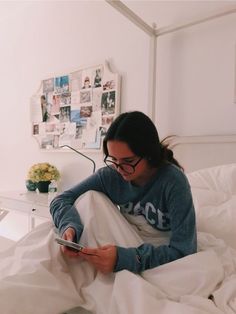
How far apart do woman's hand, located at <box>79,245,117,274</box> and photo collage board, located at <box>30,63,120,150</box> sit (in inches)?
53.0

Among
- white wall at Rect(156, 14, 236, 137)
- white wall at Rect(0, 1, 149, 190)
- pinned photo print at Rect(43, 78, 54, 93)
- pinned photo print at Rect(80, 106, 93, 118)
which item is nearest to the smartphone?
white wall at Rect(156, 14, 236, 137)

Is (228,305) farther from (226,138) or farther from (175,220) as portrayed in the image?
(226,138)

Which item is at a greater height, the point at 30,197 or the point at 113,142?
the point at 113,142

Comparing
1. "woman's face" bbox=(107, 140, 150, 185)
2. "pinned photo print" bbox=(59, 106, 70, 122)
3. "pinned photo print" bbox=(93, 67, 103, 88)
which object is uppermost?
Result: "pinned photo print" bbox=(93, 67, 103, 88)

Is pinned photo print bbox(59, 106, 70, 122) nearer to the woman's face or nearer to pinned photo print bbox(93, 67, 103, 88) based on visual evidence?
pinned photo print bbox(93, 67, 103, 88)

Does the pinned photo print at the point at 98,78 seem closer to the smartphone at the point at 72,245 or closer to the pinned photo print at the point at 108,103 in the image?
the pinned photo print at the point at 108,103

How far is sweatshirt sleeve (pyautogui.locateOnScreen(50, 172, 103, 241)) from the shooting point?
2.77ft

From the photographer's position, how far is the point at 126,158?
822 mm

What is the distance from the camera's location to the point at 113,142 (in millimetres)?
824

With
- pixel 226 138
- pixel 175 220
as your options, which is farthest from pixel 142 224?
pixel 226 138

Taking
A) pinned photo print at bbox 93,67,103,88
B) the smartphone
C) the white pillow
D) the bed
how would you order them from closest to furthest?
1. the bed
2. the smartphone
3. the white pillow
4. pinned photo print at bbox 93,67,103,88

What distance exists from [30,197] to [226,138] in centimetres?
134

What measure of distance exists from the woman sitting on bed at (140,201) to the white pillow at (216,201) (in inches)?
8.9

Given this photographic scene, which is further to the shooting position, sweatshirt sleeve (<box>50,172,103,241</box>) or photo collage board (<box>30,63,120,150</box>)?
photo collage board (<box>30,63,120,150</box>)
